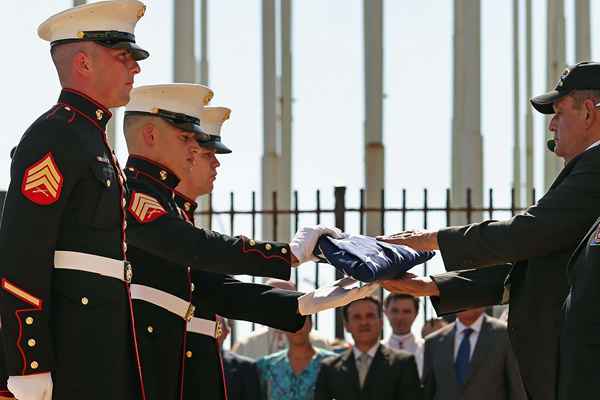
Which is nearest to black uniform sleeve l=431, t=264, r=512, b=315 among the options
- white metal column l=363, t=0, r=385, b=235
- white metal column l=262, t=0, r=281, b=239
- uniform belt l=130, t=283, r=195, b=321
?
uniform belt l=130, t=283, r=195, b=321

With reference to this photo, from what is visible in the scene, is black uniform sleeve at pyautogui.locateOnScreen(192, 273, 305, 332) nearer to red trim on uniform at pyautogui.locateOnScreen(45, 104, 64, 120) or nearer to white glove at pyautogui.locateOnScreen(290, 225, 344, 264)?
white glove at pyautogui.locateOnScreen(290, 225, 344, 264)

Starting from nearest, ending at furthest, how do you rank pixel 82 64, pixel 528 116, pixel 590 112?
1. pixel 82 64
2. pixel 590 112
3. pixel 528 116

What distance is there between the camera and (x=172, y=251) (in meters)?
7.85

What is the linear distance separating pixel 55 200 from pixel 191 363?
77.8 inches

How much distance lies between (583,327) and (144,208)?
256 centimetres

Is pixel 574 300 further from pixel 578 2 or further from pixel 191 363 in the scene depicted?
pixel 578 2

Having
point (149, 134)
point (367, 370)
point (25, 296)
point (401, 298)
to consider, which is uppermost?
point (149, 134)

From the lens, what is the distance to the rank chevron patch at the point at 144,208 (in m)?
7.98

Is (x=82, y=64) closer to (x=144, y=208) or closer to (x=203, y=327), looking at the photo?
(x=144, y=208)

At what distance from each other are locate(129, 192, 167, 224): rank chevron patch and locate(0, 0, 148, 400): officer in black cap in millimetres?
752

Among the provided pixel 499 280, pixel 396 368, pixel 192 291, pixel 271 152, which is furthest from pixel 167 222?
pixel 271 152

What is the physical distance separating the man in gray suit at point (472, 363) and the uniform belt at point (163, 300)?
3793 millimetres

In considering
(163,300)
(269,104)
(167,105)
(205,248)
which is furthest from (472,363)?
(269,104)

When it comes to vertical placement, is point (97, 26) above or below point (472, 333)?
above
